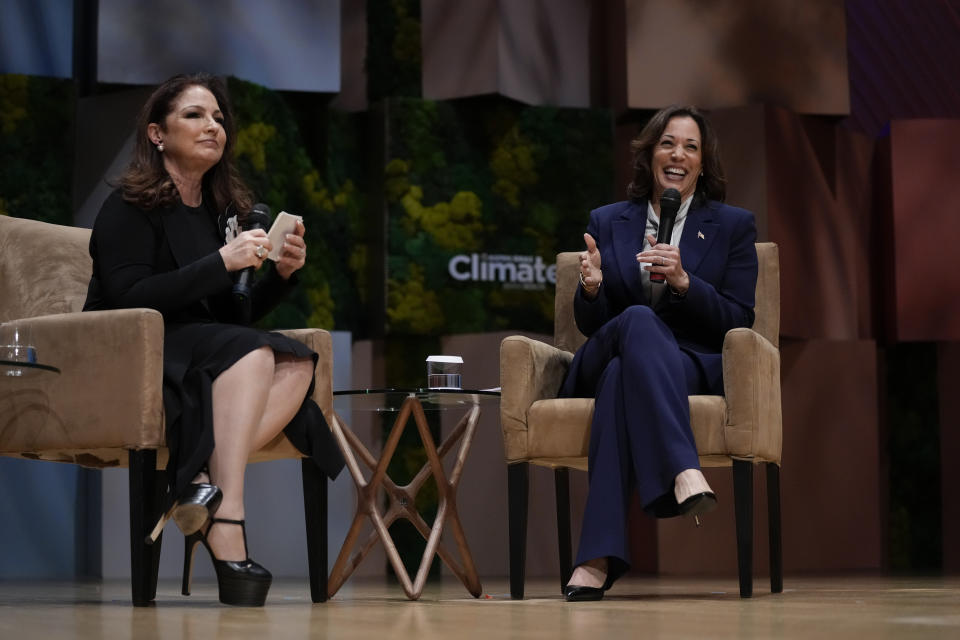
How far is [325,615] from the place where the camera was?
219cm

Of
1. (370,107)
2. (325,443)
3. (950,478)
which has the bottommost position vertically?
(950,478)

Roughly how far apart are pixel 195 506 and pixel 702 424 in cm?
123

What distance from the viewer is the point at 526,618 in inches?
82.4

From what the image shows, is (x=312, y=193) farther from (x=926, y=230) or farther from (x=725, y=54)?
(x=926, y=230)

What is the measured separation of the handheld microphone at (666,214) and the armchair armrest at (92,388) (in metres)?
1.21

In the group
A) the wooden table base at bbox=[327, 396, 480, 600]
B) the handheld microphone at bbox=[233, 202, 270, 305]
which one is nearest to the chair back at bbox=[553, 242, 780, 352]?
the wooden table base at bbox=[327, 396, 480, 600]

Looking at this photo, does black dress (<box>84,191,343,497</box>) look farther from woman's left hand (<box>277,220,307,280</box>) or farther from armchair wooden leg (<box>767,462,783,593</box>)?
armchair wooden leg (<box>767,462,783,593</box>)

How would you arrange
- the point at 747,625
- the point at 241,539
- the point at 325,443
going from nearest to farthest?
the point at 747,625 → the point at 241,539 → the point at 325,443

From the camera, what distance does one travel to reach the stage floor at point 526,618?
172 centimetres

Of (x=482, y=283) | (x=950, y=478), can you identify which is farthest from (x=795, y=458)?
(x=482, y=283)

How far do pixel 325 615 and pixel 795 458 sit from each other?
3981 millimetres

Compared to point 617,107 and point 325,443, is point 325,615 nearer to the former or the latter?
point 325,443

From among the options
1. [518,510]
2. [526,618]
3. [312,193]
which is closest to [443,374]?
[518,510]

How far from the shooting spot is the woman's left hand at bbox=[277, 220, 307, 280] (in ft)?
9.36
